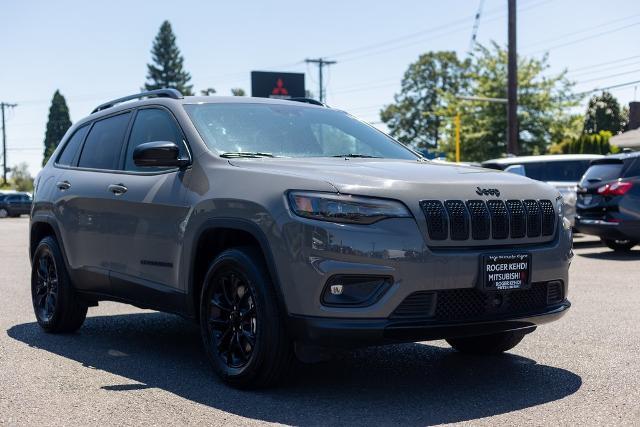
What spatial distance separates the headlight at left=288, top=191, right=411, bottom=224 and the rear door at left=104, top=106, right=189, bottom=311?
119cm

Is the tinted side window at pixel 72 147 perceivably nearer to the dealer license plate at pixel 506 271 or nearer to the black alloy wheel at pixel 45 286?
the black alloy wheel at pixel 45 286

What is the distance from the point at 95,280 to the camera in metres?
6.97

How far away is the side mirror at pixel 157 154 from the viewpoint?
230 inches

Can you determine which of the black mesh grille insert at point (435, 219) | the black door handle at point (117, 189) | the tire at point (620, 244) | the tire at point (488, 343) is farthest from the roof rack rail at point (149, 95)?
the tire at point (620, 244)

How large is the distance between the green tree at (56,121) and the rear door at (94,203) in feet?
392

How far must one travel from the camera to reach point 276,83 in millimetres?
53656

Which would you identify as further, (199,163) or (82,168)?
(82,168)

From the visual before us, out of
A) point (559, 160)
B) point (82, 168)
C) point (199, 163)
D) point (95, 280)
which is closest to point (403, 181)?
point (199, 163)

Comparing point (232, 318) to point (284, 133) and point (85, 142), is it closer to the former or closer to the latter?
point (284, 133)

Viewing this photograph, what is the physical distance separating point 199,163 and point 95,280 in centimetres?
166

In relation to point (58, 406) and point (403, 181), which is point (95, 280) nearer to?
point (58, 406)

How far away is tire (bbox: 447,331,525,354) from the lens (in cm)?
627

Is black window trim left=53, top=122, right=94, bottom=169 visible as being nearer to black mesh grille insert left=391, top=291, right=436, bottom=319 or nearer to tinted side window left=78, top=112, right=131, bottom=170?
tinted side window left=78, top=112, right=131, bottom=170

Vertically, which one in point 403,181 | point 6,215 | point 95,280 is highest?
point 403,181
